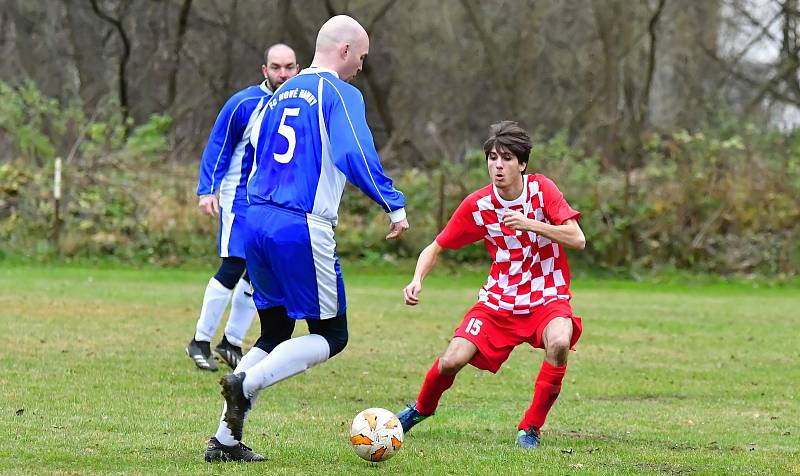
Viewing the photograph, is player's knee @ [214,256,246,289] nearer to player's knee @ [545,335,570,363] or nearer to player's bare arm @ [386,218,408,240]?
player's knee @ [545,335,570,363]

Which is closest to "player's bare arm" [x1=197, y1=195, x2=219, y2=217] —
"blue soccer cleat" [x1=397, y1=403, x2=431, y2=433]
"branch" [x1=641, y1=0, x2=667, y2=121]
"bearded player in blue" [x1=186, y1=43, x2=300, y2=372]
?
"bearded player in blue" [x1=186, y1=43, x2=300, y2=372]

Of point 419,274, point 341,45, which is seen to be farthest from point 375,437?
point 341,45

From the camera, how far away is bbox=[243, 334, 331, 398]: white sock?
5.51m

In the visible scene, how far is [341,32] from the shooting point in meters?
5.64

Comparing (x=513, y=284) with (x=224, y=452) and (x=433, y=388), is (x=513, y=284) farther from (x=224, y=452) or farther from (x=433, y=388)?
(x=224, y=452)

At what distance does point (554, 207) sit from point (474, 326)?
2.51 feet

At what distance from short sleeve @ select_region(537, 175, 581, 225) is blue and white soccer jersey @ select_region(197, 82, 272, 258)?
110 inches

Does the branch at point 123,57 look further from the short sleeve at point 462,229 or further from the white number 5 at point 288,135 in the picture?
the white number 5 at point 288,135

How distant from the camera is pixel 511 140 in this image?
21.0 feet

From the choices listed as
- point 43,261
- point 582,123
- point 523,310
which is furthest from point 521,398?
point 582,123

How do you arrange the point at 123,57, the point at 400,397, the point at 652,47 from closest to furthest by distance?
the point at 400,397 < the point at 652,47 < the point at 123,57

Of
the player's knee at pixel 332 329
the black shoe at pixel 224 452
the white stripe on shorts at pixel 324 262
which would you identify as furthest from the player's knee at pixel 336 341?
the black shoe at pixel 224 452

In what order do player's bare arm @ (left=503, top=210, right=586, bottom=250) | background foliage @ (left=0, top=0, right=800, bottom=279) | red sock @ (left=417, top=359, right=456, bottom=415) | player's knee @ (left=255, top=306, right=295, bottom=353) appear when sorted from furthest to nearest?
background foliage @ (left=0, top=0, right=800, bottom=279) < red sock @ (left=417, top=359, right=456, bottom=415) < player's bare arm @ (left=503, top=210, right=586, bottom=250) < player's knee @ (left=255, top=306, right=295, bottom=353)

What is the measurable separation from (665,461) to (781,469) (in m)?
0.54
